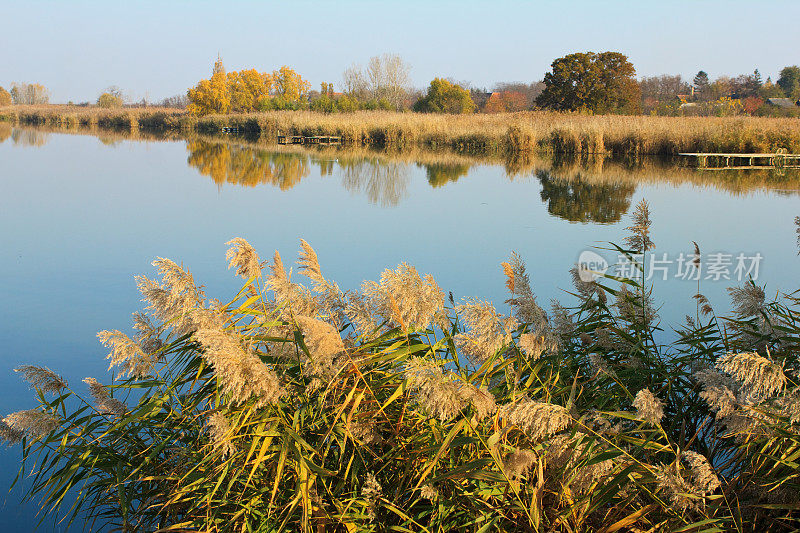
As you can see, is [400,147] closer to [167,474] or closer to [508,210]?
[508,210]

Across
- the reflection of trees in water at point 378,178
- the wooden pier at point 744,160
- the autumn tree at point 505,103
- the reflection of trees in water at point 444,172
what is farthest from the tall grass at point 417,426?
the autumn tree at point 505,103

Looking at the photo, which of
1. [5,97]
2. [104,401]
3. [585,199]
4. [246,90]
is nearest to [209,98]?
[246,90]

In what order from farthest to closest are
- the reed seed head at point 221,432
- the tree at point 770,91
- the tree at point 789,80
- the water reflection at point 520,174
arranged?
1. the tree at point 789,80
2. the tree at point 770,91
3. the water reflection at point 520,174
4. the reed seed head at point 221,432

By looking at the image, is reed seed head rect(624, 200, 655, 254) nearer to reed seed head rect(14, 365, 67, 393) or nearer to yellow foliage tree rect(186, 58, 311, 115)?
reed seed head rect(14, 365, 67, 393)

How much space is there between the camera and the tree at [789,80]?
184 feet

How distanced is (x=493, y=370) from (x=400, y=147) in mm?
20609

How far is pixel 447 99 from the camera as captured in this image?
39.2m

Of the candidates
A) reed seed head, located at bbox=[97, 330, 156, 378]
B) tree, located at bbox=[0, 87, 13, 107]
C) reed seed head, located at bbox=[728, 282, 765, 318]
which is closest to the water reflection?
reed seed head, located at bbox=[728, 282, 765, 318]

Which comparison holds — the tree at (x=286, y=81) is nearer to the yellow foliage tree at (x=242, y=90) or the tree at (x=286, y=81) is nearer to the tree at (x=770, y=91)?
the yellow foliage tree at (x=242, y=90)

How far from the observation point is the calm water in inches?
191

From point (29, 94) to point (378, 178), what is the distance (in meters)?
71.3

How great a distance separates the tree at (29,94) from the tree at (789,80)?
75113mm

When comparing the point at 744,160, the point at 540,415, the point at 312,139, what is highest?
the point at 312,139

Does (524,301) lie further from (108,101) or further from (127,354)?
(108,101)
